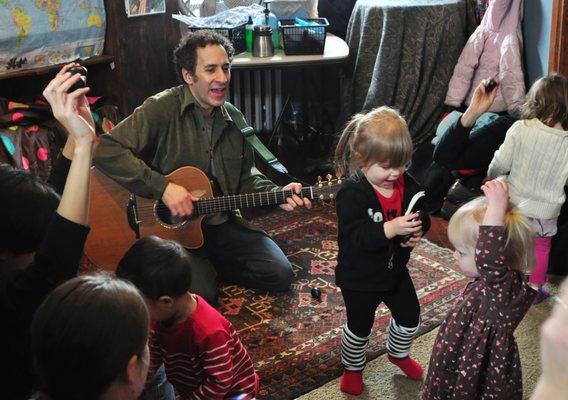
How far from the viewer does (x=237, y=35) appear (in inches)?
152

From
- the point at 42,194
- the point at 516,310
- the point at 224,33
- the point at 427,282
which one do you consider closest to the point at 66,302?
the point at 42,194

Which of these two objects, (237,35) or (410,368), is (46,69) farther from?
(410,368)

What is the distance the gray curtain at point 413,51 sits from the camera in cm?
382

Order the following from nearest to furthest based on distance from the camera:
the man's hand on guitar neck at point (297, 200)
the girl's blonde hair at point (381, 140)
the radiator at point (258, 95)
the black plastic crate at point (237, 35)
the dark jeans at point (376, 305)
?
the girl's blonde hair at point (381, 140) < the dark jeans at point (376, 305) < the man's hand on guitar neck at point (297, 200) < the black plastic crate at point (237, 35) < the radiator at point (258, 95)

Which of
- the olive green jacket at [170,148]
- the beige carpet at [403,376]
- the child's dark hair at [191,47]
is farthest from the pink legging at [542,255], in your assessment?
the child's dark hair at [191,47]

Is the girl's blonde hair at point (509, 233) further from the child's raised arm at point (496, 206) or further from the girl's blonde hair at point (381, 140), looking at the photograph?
the girl's blonde hair at point (381, 140)

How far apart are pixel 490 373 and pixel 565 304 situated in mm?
1159

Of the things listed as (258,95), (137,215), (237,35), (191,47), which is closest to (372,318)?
(137,215)

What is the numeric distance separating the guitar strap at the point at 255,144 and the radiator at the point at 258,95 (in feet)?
4.48

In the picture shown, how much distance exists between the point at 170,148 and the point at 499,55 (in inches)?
75.8

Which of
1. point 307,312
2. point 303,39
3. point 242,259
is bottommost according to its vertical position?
point 307,312

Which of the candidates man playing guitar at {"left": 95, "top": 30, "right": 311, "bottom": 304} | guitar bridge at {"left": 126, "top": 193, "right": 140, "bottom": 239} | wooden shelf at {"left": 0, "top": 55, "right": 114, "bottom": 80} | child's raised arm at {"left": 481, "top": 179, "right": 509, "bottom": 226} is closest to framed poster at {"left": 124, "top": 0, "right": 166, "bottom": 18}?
wooden shelf at {"left": 0, "top": 55, "right": 114, "bottom": 80}

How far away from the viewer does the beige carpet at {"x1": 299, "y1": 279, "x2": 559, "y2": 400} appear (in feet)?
7.39

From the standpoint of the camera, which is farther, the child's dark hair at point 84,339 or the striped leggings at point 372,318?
the striped leggings at point 372,318
